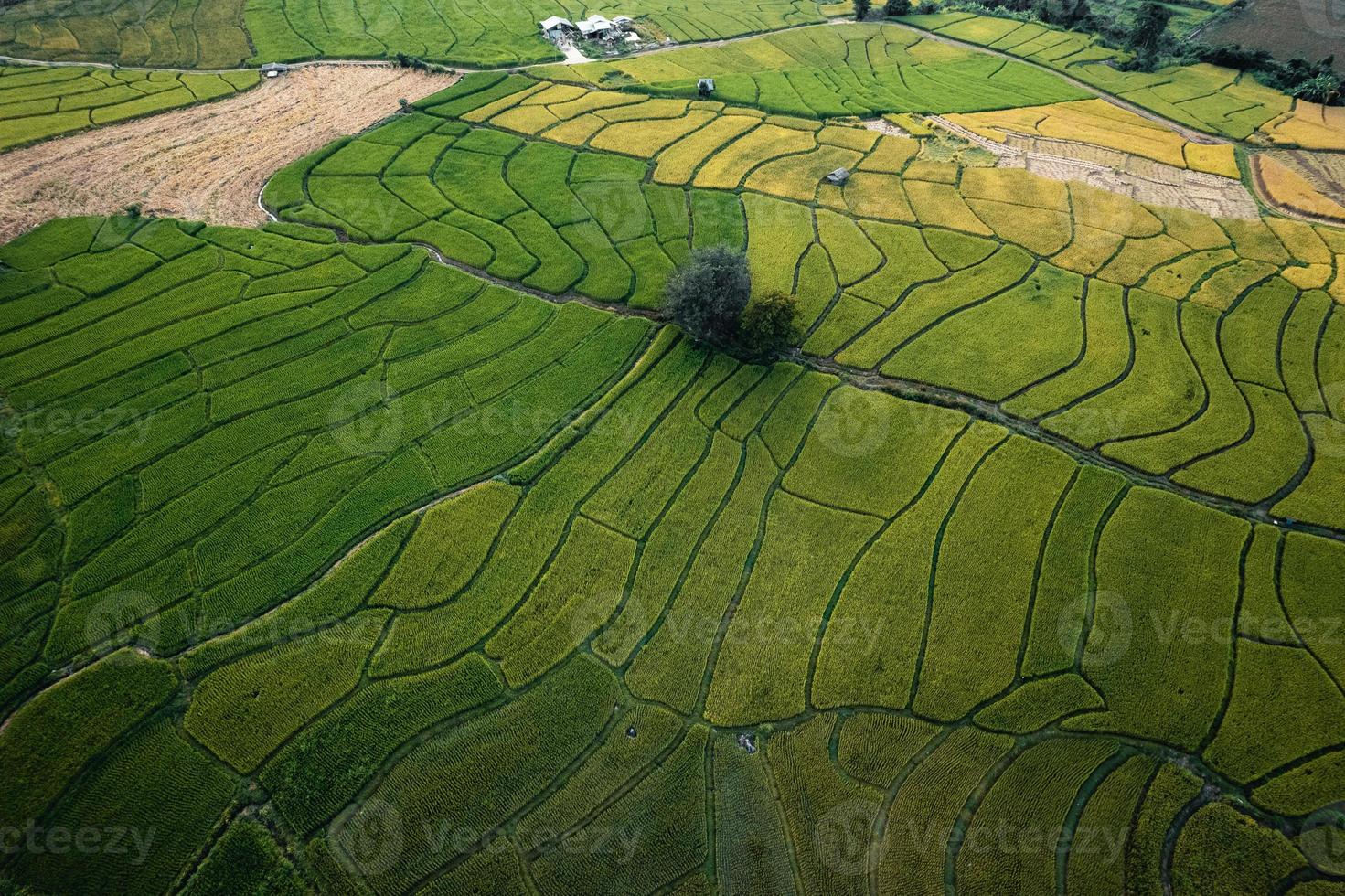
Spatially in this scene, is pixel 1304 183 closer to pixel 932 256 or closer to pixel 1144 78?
pixel 1144 78

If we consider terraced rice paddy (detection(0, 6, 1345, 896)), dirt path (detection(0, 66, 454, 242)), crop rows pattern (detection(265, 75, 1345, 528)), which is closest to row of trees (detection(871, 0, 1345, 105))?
crop rows pattern (detection(265, 75, 1345, 528))

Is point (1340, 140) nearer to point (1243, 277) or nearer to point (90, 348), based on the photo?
point (1243, 277)

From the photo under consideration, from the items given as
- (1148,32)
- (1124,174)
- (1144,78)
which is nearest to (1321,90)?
(1144,78)

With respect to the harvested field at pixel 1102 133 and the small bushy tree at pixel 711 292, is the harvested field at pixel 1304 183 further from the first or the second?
the small bushy tree at pixel 711 292

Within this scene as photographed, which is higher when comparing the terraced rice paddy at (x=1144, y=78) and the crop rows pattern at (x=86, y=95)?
the terraced rice paddy at (x=1144, y=78)

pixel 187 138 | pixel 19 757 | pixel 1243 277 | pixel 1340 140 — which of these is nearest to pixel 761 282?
pixel 1243 277

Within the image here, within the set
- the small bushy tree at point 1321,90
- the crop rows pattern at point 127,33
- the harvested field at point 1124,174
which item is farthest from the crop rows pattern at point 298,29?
the small bushy tree at point 1321,90
